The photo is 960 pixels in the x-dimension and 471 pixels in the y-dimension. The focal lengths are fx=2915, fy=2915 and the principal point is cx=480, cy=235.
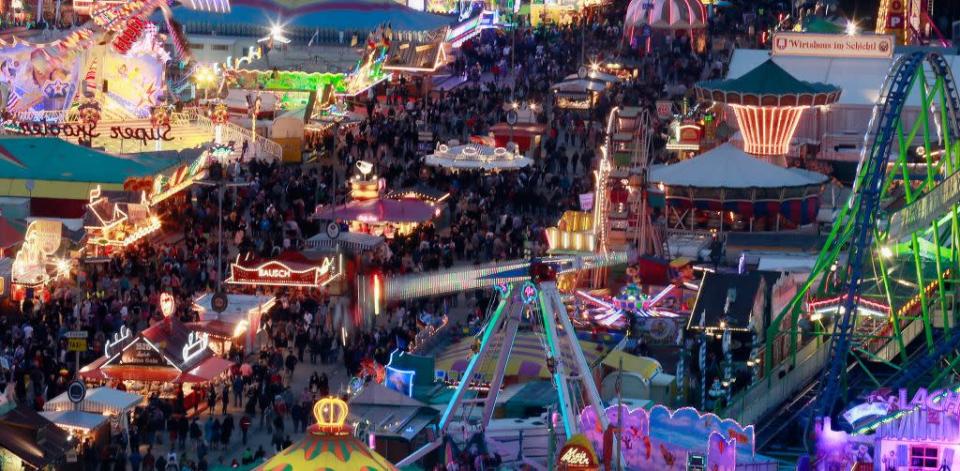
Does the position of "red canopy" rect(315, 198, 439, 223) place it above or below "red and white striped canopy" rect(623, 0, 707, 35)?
below

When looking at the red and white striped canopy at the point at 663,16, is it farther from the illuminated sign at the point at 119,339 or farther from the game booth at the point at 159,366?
the game booth at the point at 159,366

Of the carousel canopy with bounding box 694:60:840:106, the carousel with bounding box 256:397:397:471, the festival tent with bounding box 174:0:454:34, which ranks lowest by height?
the carousel with bounding box 256:397:397:471

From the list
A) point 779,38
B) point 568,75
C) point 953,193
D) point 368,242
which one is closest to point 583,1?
point 568,75

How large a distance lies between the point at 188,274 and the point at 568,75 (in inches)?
1094

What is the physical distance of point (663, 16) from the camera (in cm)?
8294

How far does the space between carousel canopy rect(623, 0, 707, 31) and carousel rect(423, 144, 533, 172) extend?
19908mm

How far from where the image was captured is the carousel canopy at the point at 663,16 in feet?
272

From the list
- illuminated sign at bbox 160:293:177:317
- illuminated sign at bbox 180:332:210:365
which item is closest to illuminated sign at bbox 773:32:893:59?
illuminated sign at bbox 160:293:177:317

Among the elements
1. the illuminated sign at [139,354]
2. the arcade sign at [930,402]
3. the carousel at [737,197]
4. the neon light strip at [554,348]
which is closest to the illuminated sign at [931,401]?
the arcade sign at [930,402]

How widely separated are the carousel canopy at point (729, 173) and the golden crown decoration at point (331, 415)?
28820 mm

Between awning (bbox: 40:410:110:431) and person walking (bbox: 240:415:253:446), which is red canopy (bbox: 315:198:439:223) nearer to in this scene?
person walking (bbox: 240:415:253:446)

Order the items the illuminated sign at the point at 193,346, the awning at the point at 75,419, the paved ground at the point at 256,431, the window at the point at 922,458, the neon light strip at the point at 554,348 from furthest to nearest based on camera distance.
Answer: the illuminated sign at the point at 193,346 → the paved ground at the point at 256,431 → the awning at the point at 75,419 → the neon light strip at the point at 554,348 → the window at the point at 922,458

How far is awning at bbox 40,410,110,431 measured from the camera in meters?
39.8

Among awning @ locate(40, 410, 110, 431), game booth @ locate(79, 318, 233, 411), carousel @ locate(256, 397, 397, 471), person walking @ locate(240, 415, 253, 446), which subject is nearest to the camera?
carousel @ locate(256, 397, 397, 471)
